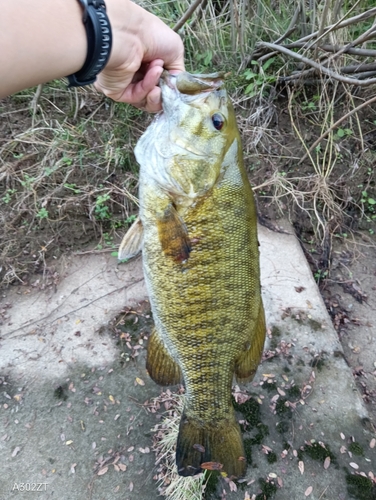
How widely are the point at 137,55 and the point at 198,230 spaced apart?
69 centimetres

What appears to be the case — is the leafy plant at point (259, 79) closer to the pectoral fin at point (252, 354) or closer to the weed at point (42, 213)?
the weed at point (42, 213)

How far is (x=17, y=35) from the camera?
0.99 meters

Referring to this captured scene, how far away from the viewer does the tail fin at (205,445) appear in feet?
5.23

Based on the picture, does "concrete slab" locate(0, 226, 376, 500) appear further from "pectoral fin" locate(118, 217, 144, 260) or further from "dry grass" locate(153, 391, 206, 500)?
"pectoral fin" locate(118, 217, 144, 260)

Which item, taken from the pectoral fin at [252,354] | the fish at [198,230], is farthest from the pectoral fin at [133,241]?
the pectoral fin at [252,354]

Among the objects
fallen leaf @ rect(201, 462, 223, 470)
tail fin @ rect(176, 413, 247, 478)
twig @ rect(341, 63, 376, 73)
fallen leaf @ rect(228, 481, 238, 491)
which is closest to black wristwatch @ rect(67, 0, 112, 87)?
tail fin @ rect(176, 413, 247, 478)

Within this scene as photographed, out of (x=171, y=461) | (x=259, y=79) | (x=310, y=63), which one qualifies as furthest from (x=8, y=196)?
(x=310, y=63)

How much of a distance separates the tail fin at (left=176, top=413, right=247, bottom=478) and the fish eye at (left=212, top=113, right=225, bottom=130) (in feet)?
4.02

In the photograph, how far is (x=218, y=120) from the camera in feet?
4.41

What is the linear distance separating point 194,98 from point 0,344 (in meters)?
2.30

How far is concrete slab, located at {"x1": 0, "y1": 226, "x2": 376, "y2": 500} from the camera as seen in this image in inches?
82.7

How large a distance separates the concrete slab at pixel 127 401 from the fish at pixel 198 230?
42.3 inches

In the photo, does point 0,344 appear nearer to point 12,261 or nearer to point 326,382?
point 12,261

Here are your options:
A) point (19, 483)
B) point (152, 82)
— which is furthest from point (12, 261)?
point (152, 82)
